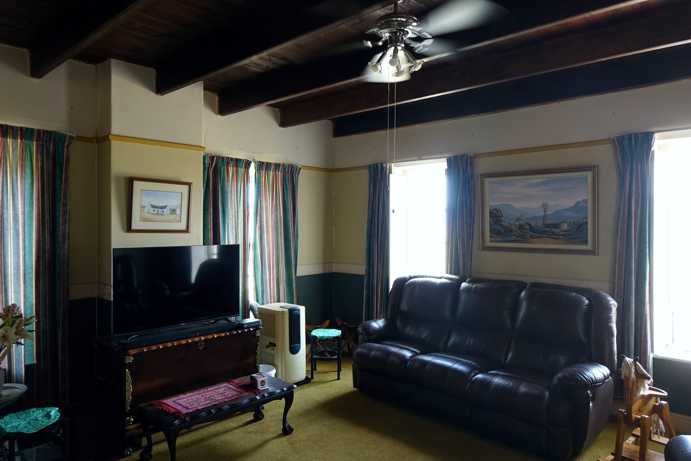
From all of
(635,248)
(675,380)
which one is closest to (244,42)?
(635,248)

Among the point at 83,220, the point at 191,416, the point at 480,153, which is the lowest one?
the point at 191,416

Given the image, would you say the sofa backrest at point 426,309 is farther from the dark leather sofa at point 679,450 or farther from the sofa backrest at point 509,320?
the dark leather sofa at point 679,450

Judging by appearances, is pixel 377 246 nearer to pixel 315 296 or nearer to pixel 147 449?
pixel 315 296

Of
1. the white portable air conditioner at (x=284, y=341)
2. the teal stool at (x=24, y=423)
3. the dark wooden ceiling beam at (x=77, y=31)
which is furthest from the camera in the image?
the white portable air conditioner at (x=284, y=341)

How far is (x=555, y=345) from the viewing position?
3.64m

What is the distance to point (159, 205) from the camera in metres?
3.91

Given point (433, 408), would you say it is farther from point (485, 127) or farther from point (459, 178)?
point (485, 127)

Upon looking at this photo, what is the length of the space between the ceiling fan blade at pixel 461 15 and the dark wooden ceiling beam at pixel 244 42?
0.29 metres

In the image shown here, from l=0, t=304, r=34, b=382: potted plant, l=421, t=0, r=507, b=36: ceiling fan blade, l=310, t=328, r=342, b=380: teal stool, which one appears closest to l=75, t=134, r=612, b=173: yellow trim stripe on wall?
l=0, t=304, r=34, b=382: potted plant

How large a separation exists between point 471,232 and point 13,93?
403 cm

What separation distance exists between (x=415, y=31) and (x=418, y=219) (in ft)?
10.5

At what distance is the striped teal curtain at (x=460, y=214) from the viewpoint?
4594 millimetres

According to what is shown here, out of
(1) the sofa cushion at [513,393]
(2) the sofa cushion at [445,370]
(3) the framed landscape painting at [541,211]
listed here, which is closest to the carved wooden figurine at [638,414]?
(1) the sofa cushion at [513,393]

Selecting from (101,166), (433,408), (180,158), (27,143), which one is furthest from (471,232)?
(27,143)
